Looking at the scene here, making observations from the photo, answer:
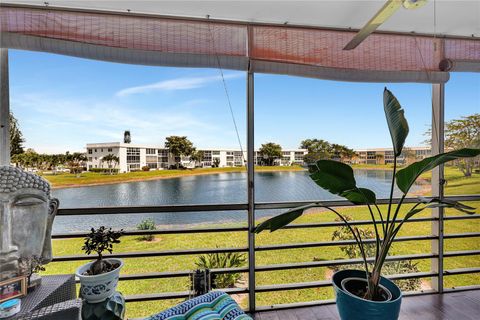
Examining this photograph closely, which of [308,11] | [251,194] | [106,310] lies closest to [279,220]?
[251,194]

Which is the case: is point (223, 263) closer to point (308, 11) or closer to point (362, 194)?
point (362, 194)

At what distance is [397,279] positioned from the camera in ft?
7.38

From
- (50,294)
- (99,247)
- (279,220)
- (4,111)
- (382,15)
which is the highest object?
(382,15)

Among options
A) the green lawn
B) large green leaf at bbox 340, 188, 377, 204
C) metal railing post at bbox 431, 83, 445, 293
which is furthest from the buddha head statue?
metal railing post at bbox 431, 83, 445, 293

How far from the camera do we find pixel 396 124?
Answer: 1414 millimetres

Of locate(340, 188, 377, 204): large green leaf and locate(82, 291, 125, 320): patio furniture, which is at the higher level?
locate(340, 188, 377, 204): large green leaf

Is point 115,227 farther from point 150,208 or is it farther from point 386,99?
point 386,99

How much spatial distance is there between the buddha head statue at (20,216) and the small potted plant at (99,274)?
259 mm

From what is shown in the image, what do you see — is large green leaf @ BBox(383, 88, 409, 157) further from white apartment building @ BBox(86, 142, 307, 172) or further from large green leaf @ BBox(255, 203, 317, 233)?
white apartment building @ BBox(86, 142, 307, 172)

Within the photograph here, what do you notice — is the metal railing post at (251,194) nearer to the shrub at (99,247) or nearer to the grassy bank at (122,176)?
the grassy bank at (122,176)

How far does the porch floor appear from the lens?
192 centimetres

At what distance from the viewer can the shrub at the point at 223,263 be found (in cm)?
222

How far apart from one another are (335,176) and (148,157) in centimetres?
158

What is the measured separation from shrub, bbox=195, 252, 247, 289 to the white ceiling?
2.13 metres
